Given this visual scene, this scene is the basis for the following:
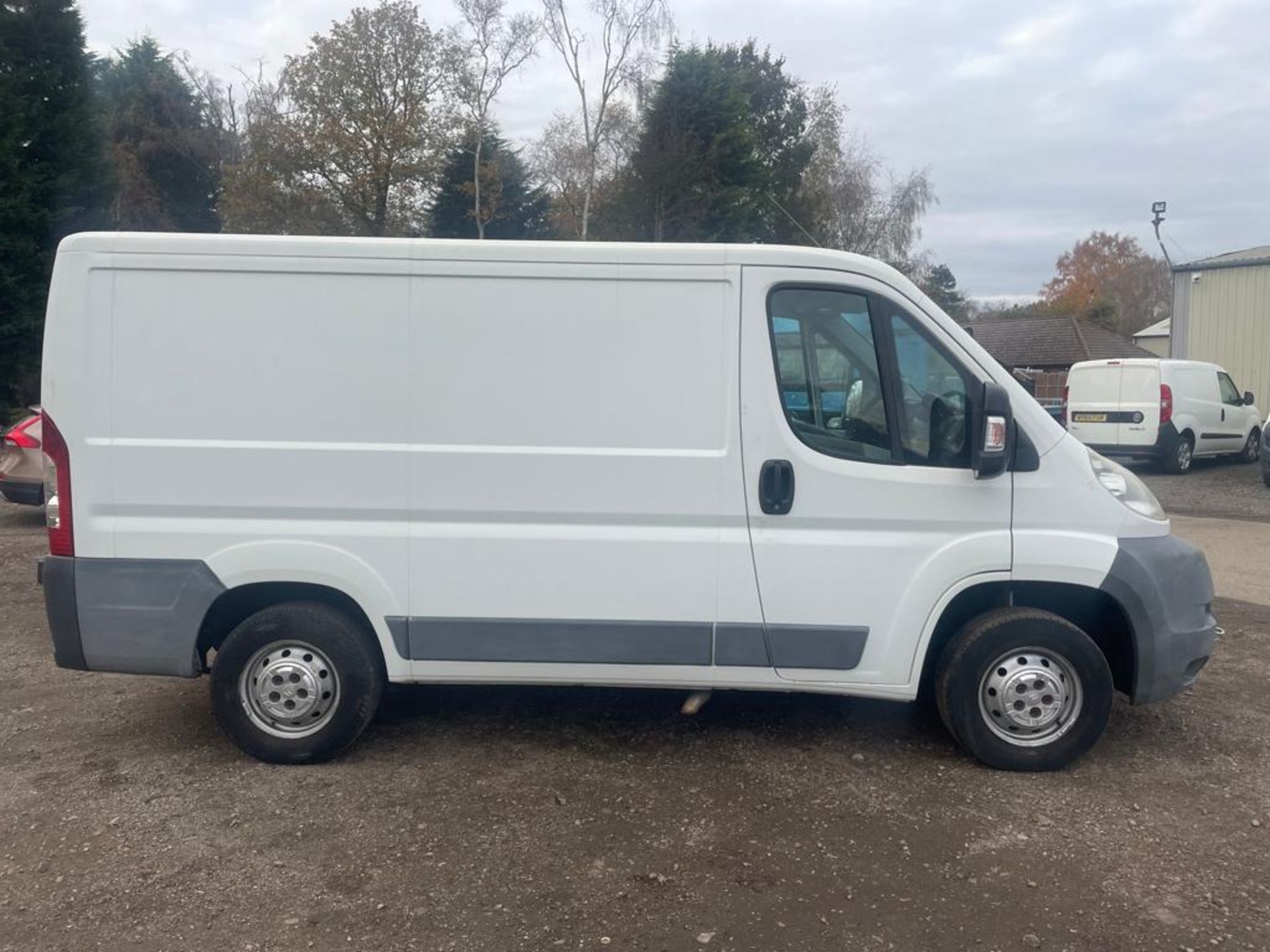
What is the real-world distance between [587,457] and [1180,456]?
15.4 meters

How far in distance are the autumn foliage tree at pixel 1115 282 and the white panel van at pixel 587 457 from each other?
75193mm

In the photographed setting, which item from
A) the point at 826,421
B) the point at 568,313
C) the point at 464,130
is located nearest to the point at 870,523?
the point at 826,421

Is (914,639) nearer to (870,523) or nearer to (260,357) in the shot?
(870,523)

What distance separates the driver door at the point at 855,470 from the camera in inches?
174

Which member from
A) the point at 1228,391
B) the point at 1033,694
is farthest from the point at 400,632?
the point at 1228,391

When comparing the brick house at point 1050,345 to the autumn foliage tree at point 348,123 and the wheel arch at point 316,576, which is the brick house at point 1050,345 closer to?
the autumn foliage tree at point 348,123

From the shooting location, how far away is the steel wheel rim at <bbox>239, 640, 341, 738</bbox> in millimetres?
4637

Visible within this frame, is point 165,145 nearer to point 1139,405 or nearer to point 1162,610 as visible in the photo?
point 1139,405

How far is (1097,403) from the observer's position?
56.5ft

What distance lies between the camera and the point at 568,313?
175 inches

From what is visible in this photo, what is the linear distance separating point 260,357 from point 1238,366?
75.1ft

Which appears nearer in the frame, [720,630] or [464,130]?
[720,630]

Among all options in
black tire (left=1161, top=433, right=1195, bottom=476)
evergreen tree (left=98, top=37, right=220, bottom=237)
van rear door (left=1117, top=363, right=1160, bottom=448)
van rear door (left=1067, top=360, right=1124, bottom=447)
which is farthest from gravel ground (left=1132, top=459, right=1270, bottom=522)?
evergreen tree (left=98, top=37, right=220, bottom=237)

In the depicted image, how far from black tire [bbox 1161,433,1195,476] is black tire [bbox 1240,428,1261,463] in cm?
195
